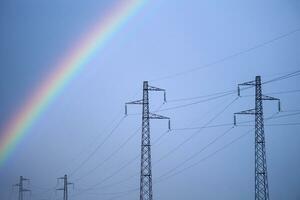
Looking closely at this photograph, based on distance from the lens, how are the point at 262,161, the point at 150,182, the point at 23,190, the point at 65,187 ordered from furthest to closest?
the point at 23,190
the point at 65,187
the point at 150,182
the point at 262,161

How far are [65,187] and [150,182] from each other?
38.5 meters

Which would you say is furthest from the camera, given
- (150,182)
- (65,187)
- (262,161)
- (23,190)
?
(23,190)

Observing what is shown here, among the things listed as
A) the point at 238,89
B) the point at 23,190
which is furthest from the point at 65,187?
the point at 238,89

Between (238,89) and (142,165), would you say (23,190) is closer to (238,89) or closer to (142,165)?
(142,165)

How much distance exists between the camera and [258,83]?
5722cm

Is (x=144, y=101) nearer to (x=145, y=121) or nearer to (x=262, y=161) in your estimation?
(x=145, y=121)

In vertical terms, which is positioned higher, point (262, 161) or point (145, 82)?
point (145, 82)

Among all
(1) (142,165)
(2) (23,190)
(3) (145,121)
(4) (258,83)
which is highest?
(4) (258,83)

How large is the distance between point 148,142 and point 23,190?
74788mm

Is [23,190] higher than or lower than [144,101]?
lower

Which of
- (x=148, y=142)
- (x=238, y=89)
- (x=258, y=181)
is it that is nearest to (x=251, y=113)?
(x=238, y=89)

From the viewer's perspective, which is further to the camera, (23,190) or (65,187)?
(23,190)

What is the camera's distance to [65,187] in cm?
9419

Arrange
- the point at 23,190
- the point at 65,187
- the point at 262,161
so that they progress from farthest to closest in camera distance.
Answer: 1. the point at 23,190
2. the point at 65,187
3. the point at 262,161
